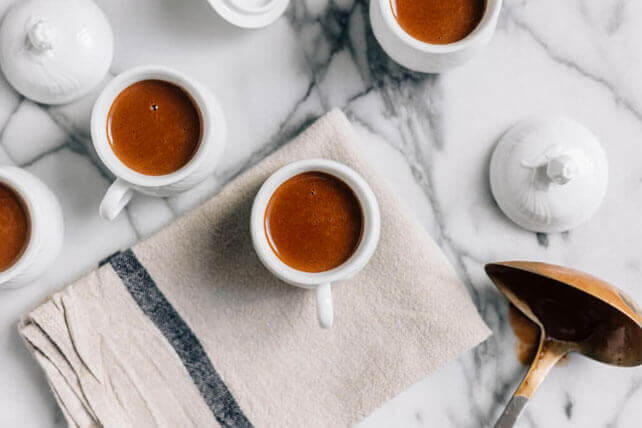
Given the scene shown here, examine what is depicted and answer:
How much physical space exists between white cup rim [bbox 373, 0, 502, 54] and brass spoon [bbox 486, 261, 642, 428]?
0.27 meters

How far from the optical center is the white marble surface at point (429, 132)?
3.11ft

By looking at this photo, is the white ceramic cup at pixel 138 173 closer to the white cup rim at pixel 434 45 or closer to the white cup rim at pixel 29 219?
the white cup rim at pixel 29 219

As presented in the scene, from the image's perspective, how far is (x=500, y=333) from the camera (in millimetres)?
961

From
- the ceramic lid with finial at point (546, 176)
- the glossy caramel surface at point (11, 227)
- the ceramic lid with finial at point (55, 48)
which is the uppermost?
the ceramic lid with finial at point (55, 48)

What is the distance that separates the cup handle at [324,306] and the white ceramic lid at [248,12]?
337 millimetres

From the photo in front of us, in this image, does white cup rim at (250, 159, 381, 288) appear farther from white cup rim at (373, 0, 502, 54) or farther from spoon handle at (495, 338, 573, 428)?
spoon handle at (495, 338, 573, 428)

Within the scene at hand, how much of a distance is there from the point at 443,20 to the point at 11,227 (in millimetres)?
568

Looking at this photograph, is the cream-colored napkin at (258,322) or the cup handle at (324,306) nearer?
the cup handle at (324,306)

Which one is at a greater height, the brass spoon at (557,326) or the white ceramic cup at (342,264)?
the white ceramic cup at (342,264)

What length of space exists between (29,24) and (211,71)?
0.22 metres

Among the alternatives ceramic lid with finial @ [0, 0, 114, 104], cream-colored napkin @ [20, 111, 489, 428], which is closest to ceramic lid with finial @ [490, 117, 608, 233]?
cream-colored napkin @ [20, 111, 489, 428]

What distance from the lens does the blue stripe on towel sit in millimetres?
918

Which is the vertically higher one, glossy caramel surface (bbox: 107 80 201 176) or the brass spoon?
glossy caramel surface (bbox: 107 80 201 176)

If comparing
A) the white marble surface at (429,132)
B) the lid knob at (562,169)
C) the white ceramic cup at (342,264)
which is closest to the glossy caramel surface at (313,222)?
the white ceramic cup at (342,264)
